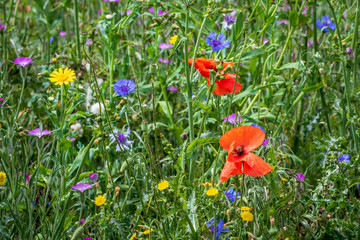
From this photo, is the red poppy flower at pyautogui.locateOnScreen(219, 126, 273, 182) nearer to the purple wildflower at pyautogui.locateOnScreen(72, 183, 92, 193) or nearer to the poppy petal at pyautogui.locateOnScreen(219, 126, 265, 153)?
the poppy petal at pyautogui.locateOnScreen(219, 126, 265, 153)

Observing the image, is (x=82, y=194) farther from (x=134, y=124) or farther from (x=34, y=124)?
(x=34, y=124)

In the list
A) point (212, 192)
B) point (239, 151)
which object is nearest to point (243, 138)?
point (239, 151)

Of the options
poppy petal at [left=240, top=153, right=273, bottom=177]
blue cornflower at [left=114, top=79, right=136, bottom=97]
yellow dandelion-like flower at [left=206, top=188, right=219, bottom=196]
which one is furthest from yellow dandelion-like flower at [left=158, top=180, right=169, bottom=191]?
blue cornflower at [left=114, top=79, right=136, bottom=97]

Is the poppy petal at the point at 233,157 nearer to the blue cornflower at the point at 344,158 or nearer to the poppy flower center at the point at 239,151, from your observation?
the poppy flower center at the point at 239,151

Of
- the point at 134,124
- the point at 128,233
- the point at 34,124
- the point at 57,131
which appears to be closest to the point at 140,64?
the point at 134,124

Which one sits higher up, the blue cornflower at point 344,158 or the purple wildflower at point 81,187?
the blue cornflower at point 344,158

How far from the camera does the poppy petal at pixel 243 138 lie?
115cm

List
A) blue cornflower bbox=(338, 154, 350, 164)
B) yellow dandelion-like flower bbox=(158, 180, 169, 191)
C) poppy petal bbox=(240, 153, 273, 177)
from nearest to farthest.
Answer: poppy petal bbox=(240, 153, 273, 177) → yellow dandelion-like flower bbox=(158, 180, 169, 191) → blue cornflower bbox=(338, 154, 350, 164)

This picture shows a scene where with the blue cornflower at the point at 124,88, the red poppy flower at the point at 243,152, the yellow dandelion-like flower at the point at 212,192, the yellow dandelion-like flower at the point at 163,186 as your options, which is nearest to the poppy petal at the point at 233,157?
the red poppy flower at the point at 243,152

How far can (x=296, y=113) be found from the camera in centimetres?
204

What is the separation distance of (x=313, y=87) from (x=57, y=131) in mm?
963

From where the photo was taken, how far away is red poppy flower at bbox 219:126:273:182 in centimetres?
108

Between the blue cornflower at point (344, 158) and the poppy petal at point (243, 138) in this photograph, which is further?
the blue cornflower at point (344, 158)

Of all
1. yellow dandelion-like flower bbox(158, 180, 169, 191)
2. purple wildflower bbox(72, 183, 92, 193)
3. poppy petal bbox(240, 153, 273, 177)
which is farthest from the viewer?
purple wildflower bbox(72, 183, 92, 193)
